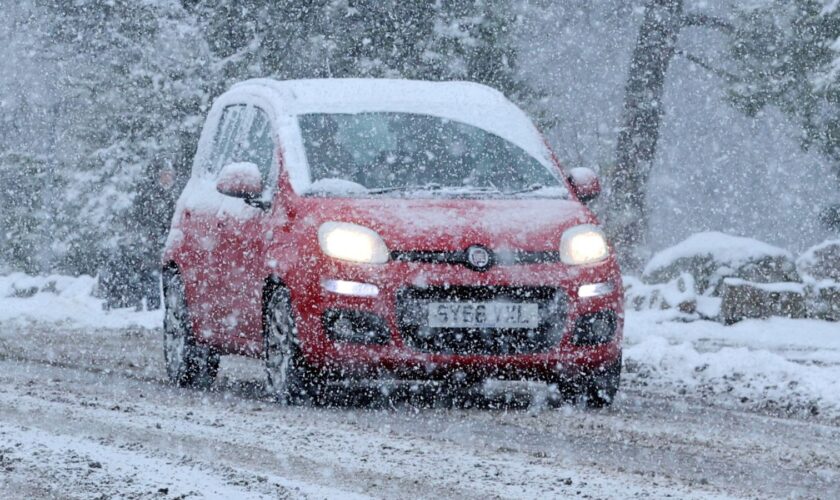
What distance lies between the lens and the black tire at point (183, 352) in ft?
31.6

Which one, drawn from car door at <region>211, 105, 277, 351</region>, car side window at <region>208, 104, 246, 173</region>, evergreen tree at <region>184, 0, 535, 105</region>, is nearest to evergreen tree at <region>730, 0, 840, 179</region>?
evergreen tree at <region>184, 0, 535, 105</region>

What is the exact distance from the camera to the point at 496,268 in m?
7.71

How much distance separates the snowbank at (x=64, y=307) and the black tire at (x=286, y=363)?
808 cm

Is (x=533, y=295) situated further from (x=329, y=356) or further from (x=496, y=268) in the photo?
(x=329, y=356)

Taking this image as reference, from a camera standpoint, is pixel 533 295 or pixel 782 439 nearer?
pixel 782 439

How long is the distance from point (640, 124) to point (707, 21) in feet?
5.79

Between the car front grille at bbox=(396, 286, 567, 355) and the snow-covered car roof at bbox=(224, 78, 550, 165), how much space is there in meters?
1.57

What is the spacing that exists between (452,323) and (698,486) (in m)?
2.42

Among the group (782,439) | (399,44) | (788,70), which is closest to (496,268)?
(782,439)

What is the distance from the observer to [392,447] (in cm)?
624

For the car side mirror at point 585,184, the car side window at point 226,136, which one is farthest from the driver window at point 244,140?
the car side mirror at point 585,184

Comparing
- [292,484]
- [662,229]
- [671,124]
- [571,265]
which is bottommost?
[292,484]

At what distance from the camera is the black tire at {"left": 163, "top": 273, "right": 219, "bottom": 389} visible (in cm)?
963

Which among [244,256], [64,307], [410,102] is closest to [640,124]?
[64,307]
